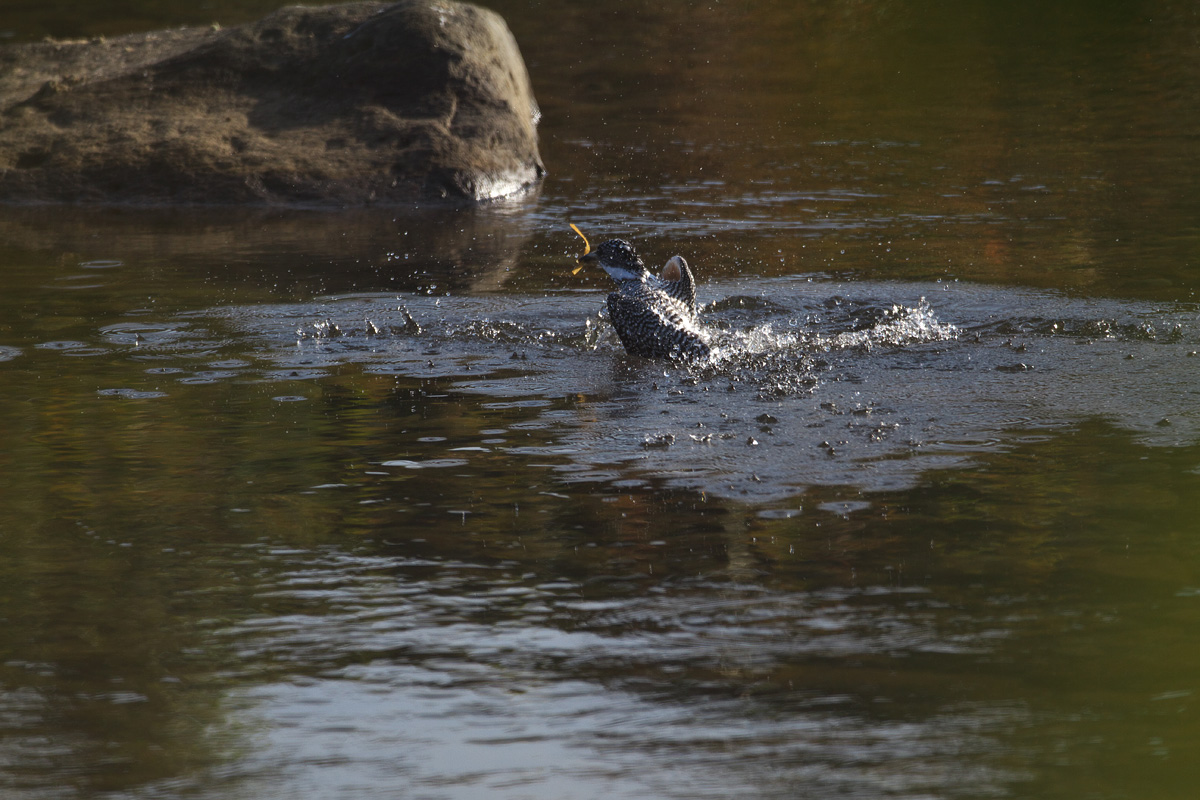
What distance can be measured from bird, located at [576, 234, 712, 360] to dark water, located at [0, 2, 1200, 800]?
0.22 meters

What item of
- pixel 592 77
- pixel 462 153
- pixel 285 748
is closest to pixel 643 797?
pixel 285 748

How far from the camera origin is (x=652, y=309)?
7.66m

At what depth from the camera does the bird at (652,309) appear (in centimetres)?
756

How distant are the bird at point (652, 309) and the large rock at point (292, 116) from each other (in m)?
5.25

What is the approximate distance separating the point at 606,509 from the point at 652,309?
2.60 m

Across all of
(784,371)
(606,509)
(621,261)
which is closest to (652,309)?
(621,261)

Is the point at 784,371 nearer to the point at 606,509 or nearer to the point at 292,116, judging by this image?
the point at 606,509

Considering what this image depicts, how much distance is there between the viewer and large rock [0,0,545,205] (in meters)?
13.3

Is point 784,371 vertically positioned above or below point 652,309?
below

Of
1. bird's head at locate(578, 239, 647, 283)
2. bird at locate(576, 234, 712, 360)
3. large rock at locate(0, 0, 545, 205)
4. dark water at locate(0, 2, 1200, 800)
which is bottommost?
dark water at locate(0, 2, 1200, 800)

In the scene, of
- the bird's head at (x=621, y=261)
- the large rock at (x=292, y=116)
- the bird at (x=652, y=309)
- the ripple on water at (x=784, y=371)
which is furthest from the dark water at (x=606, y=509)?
the large rock at (x=292, y=116)

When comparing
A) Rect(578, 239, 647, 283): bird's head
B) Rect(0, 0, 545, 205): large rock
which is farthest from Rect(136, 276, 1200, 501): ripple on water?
Rect(0, 0, 545, 205): large rock

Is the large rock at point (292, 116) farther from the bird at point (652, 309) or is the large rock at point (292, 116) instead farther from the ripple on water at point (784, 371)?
the bird at point (652, 309)

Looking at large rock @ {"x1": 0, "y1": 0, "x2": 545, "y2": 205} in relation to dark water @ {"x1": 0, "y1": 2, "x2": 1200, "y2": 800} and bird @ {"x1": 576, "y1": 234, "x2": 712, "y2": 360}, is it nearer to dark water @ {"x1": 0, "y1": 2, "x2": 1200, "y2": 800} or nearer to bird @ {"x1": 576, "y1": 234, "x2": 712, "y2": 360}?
dark water @ {"x1": 0, "y1": 2, "x2": 1200, "y2": 800}
